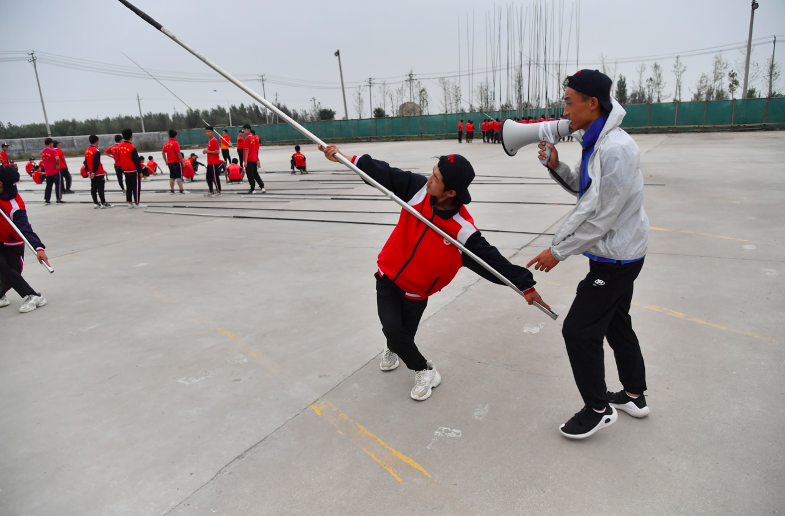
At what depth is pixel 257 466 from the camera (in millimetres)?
2459

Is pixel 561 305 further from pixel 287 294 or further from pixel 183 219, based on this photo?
pixel 183 219

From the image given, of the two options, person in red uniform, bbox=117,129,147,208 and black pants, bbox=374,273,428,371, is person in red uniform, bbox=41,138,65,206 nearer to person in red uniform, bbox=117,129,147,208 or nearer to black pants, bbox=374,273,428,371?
person in red uniform, bbox=117,129,147,208

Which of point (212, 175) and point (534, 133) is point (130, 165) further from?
point (534, 133)

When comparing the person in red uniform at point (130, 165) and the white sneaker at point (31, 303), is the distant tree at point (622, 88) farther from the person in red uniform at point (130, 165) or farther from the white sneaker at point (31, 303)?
the white sneaker at point (31, 303)

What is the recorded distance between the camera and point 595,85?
231 cm

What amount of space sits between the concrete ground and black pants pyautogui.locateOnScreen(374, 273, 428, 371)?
275mm

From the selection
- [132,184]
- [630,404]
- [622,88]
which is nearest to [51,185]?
[132,184]

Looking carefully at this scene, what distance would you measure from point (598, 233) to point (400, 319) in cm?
132

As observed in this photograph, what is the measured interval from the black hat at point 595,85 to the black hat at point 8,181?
525cm

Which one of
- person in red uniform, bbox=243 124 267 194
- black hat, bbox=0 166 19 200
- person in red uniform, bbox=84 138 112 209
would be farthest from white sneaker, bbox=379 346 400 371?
person in red uniform, bbox=84 138 112 209

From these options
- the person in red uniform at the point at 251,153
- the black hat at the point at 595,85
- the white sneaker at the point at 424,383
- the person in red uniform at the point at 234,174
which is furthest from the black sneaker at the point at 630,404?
the person in red uniform at the point at 234,174

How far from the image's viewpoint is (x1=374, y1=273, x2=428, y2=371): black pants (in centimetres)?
298

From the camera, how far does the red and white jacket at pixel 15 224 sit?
467cm

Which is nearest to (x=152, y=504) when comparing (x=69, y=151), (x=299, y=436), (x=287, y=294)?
(x=299, y=436)
